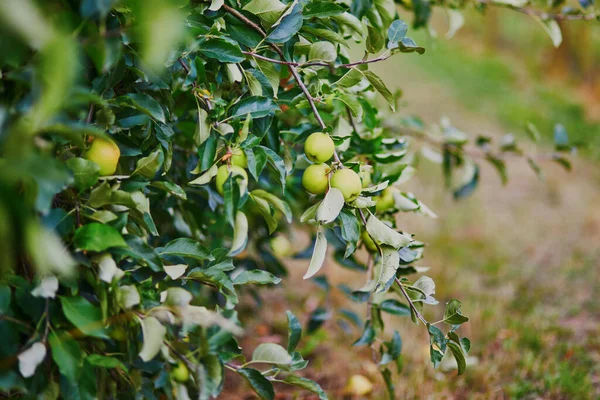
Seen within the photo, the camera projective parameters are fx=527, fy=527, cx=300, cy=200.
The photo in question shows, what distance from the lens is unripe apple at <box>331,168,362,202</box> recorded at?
80 centimetres

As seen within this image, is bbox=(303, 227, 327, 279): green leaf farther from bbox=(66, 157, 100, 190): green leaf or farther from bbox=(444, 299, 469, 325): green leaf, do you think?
bbox=(66, 157, 100, 190): green leaf

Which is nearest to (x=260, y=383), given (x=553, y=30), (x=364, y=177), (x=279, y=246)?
(x=364, y=177)

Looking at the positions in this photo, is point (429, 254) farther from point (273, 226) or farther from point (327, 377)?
point (273, 226)

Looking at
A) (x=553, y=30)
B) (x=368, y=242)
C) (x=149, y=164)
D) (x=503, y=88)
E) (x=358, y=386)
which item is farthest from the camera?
(x=503, y=88)

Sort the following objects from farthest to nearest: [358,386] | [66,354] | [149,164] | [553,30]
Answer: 1. [358,386]
2. [553,30]
3. [149,164]
4. [66,354]

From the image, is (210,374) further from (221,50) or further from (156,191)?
(221,50)

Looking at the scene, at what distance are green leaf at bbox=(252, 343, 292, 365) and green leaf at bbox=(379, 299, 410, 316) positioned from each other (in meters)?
0.35

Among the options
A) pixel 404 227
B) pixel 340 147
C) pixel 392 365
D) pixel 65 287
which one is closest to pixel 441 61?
pixel 404 227

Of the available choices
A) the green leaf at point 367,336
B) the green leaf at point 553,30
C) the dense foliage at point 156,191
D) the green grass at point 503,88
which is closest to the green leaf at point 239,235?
the dense foliage at point 156,191

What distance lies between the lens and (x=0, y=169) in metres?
0.48

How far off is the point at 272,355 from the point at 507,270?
162 centimetres

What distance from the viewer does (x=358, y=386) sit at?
55.9 inches

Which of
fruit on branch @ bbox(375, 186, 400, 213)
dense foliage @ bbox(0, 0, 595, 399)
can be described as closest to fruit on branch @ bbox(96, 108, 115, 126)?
dense foliage @ bbox(0, 0, 595, 399)

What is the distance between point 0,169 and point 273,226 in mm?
460
